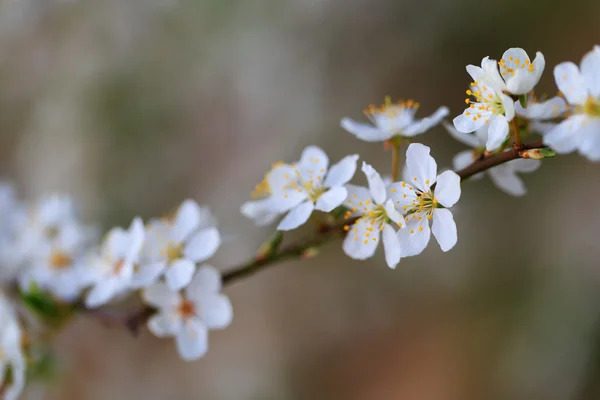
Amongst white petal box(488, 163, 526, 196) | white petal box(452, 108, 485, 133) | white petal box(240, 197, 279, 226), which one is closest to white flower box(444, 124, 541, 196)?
white petal box(488, 163, 526, 196)

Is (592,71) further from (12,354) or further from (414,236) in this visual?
(12,354)

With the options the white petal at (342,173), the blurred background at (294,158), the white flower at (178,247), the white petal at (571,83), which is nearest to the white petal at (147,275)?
the white flower at (178,247)

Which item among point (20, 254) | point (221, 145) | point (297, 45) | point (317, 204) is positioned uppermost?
point (297, 45)

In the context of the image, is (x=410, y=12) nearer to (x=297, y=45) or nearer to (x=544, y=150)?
(x=297, y=45)

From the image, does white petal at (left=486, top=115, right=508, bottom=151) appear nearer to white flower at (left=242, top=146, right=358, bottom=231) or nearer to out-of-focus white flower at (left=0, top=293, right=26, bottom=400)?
white flower at (left=242, top=146, right=358, bottom=231)

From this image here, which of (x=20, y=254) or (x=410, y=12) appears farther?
(x=410, y=12)

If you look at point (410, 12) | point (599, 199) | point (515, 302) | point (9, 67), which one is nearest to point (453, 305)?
point (515, 302)

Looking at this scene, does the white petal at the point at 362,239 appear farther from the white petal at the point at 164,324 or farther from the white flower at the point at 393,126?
the white petal at the point at 164,324
